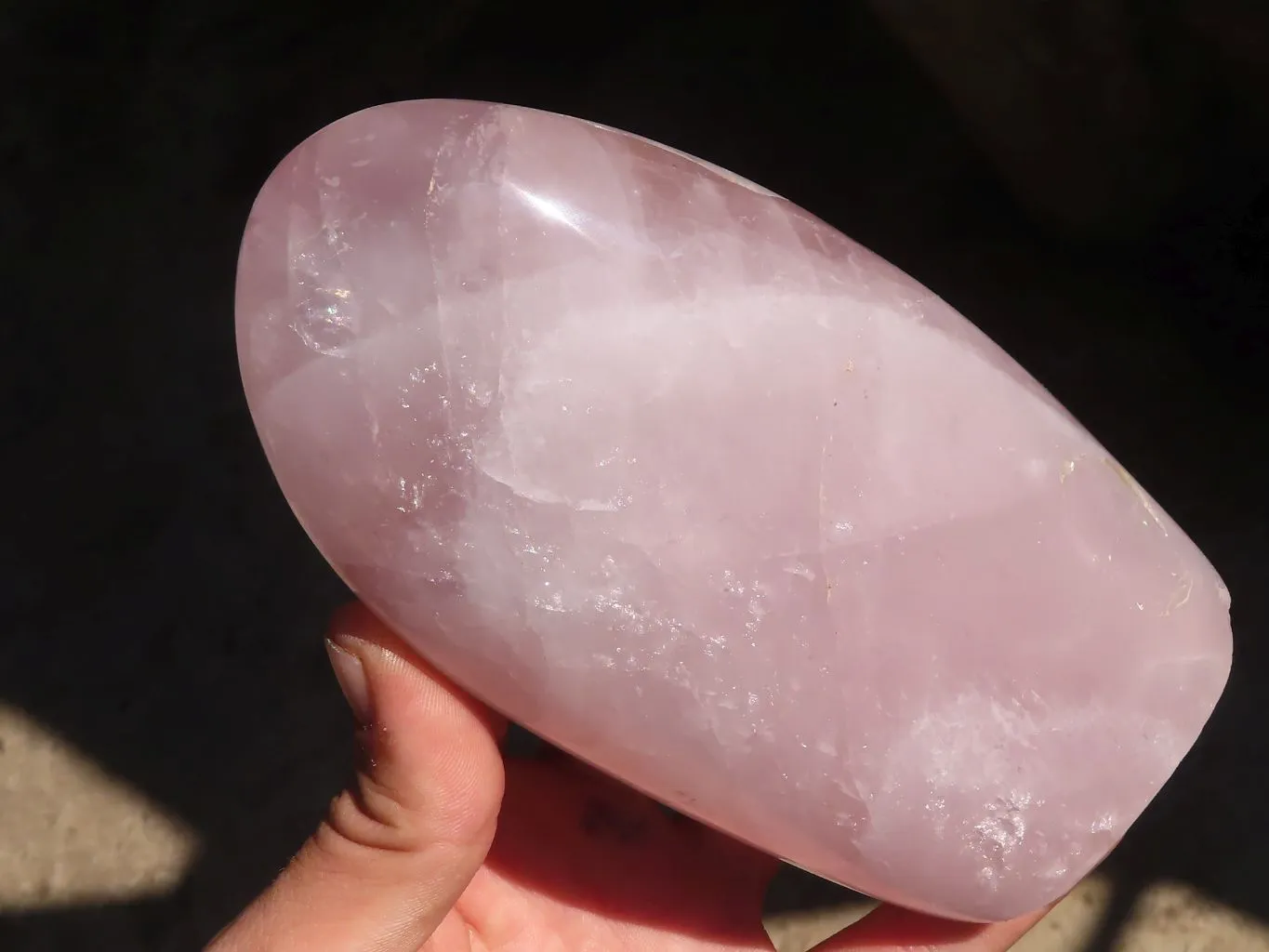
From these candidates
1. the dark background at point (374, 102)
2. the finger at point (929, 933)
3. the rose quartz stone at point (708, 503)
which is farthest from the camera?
the dark background at point (374, 102)

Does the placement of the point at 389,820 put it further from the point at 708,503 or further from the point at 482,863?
the point at 708,503

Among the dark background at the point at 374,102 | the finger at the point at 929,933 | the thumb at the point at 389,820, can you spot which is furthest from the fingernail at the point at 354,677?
the dark background at the point at 374,102

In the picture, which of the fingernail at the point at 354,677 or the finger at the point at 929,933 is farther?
the finger at the point at 929,933

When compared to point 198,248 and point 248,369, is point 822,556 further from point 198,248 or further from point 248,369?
point 198,248

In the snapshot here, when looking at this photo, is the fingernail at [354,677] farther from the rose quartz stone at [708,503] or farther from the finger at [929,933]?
the finger at [929,933]

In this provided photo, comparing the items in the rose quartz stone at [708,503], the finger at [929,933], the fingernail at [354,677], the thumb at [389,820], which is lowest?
the finger at [929,933]

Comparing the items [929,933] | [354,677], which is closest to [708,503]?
[354,677]
